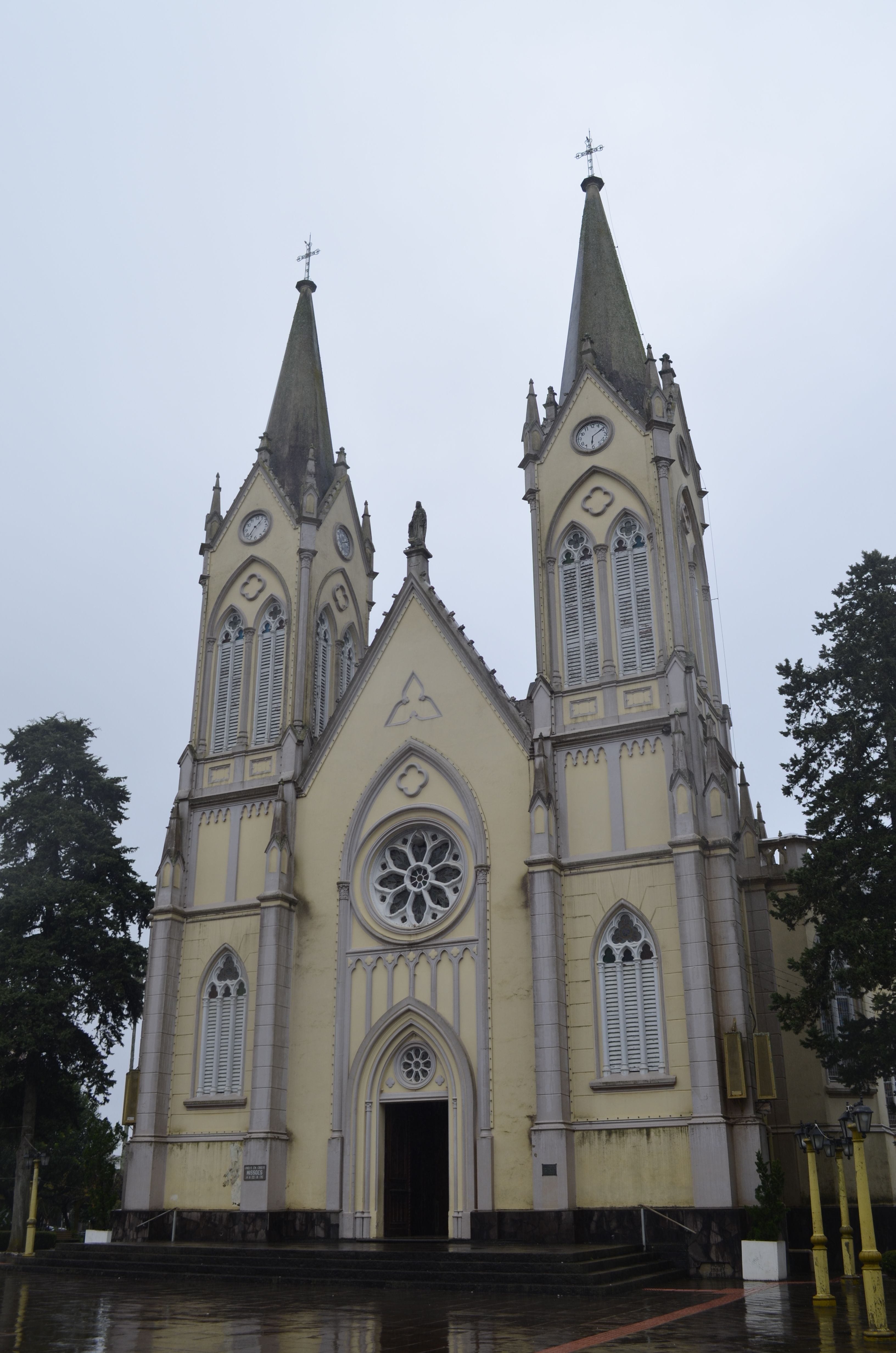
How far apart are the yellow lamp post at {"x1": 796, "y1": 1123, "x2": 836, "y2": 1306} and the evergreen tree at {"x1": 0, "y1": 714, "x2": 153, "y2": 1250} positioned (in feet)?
69.9

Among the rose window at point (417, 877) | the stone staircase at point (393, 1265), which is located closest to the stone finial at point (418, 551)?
the rose window at point (417, 877)

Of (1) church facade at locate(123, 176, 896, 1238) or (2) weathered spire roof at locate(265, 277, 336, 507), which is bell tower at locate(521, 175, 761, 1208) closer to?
(1) church facade at locate(123, 176, 896, 1238)

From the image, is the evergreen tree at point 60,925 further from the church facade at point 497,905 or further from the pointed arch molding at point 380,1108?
the pointed arch molding at point 380,1108

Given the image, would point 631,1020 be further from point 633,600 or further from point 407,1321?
point 407,1321

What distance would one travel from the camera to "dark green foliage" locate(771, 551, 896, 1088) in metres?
21.8

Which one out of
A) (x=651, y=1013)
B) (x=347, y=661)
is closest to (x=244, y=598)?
(x=347, y=661)

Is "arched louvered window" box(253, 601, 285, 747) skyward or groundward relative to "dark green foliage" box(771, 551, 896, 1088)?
skyward

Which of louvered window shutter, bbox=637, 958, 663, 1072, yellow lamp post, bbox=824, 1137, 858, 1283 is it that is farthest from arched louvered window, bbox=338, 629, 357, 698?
yellow lamp post, bbox=824, 1137, 858, 1283

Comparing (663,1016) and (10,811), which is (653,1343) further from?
(10,811)

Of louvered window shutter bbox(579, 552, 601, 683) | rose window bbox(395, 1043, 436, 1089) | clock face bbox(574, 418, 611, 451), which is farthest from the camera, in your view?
clock face bbox(574, 418, 611, 451)

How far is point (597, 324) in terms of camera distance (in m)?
31.3

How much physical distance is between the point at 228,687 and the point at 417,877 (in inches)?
337

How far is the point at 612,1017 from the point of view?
23.6 m

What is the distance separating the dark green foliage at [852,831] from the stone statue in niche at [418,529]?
34.2 ft
